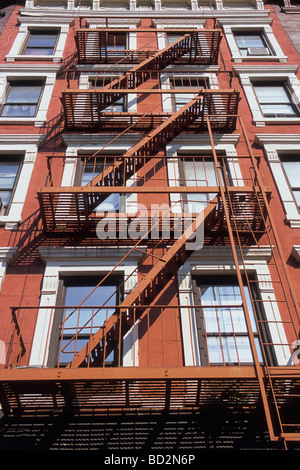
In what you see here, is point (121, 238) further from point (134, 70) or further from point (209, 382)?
point (134, 70)

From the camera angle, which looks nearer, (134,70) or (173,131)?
(173,131)

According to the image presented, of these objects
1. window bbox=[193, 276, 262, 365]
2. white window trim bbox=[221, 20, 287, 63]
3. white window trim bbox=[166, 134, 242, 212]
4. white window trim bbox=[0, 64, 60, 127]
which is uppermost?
white window trim bbox=[221, 20, 287, 63]

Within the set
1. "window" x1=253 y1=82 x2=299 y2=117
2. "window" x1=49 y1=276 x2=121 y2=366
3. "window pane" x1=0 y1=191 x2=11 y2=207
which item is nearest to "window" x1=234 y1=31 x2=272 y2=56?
"window" x1=253 y1=82 x2=299 y2=117

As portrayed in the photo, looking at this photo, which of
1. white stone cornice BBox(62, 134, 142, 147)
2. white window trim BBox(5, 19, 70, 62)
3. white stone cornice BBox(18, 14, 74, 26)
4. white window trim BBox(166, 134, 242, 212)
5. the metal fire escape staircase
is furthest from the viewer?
white stone cornice BBox(18, 14, 74, 26)

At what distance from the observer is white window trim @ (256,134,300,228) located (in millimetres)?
11279

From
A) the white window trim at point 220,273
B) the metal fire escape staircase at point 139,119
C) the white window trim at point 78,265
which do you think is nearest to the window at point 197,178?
the metal fire escape staircase at point 139,119

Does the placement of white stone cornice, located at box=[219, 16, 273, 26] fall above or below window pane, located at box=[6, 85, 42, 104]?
above

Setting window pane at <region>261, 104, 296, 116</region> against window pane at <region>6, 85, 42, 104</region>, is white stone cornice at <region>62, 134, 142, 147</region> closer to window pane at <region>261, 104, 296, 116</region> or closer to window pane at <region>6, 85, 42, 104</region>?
window pane at <region>6, 85, 42, 104</region>

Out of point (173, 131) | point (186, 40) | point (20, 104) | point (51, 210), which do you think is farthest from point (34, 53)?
point (51, 210)

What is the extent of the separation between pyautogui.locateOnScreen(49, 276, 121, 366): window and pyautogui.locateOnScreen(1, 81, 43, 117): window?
265 inches

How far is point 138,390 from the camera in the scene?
7.24 metres

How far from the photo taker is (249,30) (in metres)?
18.7

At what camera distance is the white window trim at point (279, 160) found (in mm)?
11279

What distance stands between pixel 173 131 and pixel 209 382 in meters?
8.05
